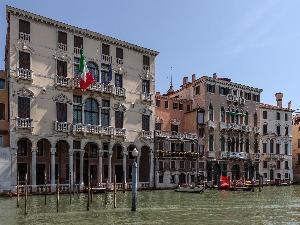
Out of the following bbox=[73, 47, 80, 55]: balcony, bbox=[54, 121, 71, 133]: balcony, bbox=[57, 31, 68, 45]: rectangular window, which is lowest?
bbox=[54, 121, 71, 133]: balcony

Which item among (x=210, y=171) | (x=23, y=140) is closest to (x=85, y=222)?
(x=23, y=140)

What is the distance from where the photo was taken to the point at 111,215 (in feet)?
74.4

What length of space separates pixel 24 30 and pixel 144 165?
18987 millimetres

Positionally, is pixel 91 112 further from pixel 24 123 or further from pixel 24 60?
pixel 24 60

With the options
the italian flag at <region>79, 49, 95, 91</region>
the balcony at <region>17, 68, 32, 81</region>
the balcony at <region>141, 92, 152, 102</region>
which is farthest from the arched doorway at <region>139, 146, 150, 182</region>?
the balcony at <region>17, 68, 32, 81</region>

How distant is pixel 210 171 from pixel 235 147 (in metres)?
5.28

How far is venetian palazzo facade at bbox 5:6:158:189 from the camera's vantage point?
36.5m

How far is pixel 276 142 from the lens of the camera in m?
61.3

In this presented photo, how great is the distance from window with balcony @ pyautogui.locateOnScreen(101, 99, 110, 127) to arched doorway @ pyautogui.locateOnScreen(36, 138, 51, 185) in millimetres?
5776

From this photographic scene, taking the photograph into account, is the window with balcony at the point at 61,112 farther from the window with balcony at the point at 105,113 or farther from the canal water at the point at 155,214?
the canal water at the point at 155,214

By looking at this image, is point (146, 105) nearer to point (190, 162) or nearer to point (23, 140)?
point (190, 162)

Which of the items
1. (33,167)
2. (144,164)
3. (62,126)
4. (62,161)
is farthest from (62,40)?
(144,164)

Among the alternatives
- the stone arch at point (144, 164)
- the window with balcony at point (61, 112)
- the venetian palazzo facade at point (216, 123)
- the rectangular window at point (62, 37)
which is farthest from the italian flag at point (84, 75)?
the venetian palazzo facade at point (216, 123)

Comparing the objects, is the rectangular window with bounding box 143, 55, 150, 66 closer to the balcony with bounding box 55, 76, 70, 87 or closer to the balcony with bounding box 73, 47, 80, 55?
A: the balcony with bounding box 73, 47, 80, 55
